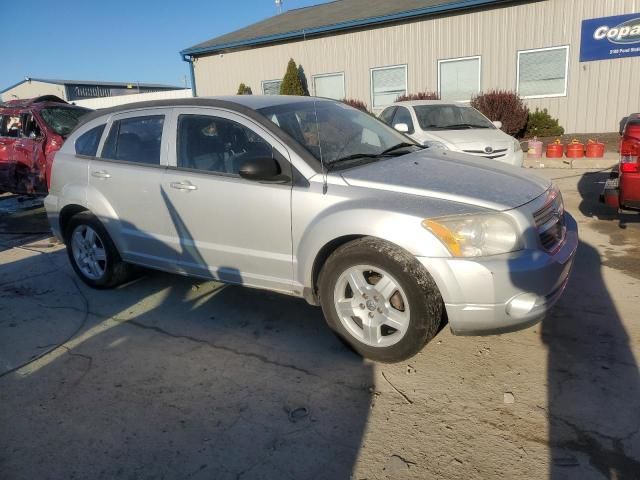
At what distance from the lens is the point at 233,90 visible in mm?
21062

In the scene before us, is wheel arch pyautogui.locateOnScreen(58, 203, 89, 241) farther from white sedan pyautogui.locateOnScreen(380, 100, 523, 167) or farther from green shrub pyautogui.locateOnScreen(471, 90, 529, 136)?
green shrub pyautogui.locateOnScreen(471, 90, 529, 136)

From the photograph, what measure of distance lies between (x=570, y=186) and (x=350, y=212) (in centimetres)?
702

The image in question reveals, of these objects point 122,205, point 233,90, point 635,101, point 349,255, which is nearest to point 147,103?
point 122,205

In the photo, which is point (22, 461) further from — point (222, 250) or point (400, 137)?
point (400, 137)

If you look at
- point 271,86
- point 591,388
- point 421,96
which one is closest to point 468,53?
point 421,96

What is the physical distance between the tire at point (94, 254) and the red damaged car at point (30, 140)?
410 centimetres

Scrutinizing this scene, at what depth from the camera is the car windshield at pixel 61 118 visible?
850cm

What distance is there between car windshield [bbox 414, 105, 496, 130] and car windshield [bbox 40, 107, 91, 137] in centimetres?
608

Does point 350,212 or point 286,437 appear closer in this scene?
point 286,437

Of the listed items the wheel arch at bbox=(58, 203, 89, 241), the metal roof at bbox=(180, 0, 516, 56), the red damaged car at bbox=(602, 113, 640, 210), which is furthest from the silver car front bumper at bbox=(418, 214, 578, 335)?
the metal roof at bbox=(180, 0, 516, 56)

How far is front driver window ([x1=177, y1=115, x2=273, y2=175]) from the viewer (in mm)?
3631

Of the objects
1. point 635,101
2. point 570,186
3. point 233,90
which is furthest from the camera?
point 233,90

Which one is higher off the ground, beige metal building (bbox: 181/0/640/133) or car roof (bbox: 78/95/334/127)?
beige metal building (bbox: 181/0/640/133)

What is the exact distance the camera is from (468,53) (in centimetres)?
1541
